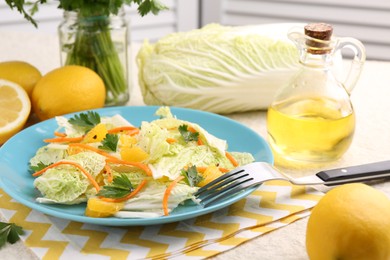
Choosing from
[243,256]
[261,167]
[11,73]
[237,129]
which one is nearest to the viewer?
[243,256]

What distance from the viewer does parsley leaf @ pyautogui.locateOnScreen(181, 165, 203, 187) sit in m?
1.16

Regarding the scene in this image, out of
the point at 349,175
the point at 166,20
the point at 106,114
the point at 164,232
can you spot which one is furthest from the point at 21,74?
the point at 166,20

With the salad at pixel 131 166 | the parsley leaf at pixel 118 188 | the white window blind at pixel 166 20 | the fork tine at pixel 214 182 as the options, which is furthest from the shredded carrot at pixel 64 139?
the white window blind at pixel 166 20

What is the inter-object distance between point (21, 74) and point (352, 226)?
3.29 ft

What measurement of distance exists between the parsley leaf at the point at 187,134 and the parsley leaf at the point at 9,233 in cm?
37

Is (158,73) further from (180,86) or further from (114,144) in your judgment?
(114,144)

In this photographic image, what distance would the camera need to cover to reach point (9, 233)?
1.09m

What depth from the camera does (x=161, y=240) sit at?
1.08 metres

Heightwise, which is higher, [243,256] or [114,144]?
[114,144]

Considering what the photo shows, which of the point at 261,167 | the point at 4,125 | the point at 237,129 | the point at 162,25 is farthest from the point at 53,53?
the point at 162,25

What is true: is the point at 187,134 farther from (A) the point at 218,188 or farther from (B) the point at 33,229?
(B) the point at 33,229

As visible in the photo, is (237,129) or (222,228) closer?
(222,228)

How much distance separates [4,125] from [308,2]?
101 inches

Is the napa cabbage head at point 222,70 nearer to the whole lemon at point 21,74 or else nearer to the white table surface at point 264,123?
the white table surface at point 264,123
